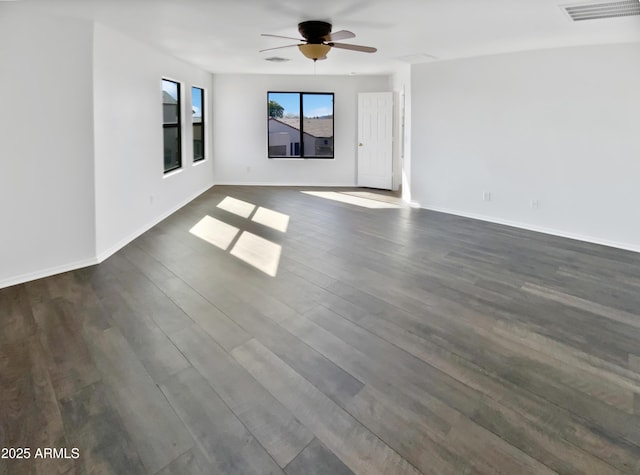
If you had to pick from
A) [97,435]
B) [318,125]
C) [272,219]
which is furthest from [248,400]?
[318,125]

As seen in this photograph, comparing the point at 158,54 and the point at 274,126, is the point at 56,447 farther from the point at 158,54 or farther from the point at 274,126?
the point at 274,126

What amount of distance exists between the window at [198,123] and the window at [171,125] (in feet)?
3.29

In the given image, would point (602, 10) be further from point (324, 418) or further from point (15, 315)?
point (15, 315)

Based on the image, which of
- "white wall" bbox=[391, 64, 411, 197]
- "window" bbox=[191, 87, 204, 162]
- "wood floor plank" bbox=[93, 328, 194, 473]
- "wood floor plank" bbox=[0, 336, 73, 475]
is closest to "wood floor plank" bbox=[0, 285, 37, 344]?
"wood floor plank" bbox=[0, 336, 73, 475]

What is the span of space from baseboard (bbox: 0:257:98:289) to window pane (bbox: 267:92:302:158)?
5555 mm

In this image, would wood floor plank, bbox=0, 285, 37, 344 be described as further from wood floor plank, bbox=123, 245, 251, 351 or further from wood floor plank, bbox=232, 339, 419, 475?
wood floor plank, bbox=232, 339, 419, 475

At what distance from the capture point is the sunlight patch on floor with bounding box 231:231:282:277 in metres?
3.94

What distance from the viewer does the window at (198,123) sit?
771cm

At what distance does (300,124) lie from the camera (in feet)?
28.9

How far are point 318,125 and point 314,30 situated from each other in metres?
4.95

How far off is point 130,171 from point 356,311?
3280 millimetres

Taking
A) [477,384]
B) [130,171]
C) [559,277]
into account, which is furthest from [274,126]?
[477,384]

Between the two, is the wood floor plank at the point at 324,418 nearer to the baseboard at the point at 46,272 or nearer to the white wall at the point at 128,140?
the baseboard at the point at 46,272

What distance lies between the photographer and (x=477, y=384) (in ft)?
7.03
